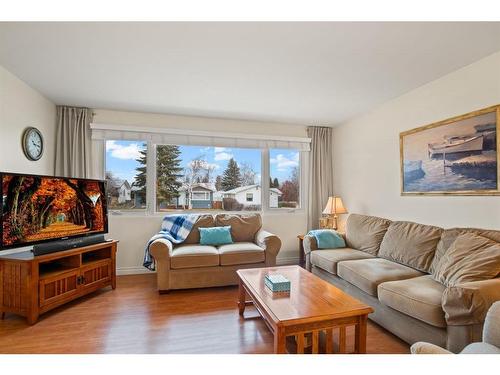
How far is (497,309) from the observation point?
51.7 inches

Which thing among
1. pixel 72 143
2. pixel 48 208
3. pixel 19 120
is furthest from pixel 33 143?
pixel 48 208

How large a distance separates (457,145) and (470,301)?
1607 millimetres

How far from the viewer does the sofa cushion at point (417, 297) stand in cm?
175

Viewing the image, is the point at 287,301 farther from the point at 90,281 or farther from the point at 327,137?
the point at 327,137

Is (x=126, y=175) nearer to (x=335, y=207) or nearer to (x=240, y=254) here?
(x=240, y=254)

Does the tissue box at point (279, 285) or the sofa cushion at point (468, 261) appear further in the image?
the tissue box at point (279, 285)

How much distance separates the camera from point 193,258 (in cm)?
310

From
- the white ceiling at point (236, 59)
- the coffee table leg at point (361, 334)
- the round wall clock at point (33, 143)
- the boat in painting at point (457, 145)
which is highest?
the white ceiling at point (236, 59)

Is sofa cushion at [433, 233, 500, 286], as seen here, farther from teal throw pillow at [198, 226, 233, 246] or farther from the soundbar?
the soundbar

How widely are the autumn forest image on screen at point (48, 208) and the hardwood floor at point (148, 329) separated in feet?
2.54

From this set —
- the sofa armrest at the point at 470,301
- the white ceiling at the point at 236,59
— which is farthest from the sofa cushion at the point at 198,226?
the sofa armrest at the point at 470,301

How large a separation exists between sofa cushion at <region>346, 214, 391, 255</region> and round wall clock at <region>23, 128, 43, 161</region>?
4.01 m

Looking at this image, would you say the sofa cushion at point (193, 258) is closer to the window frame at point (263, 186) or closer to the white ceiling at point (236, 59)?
the window frame at point (263, 186)
